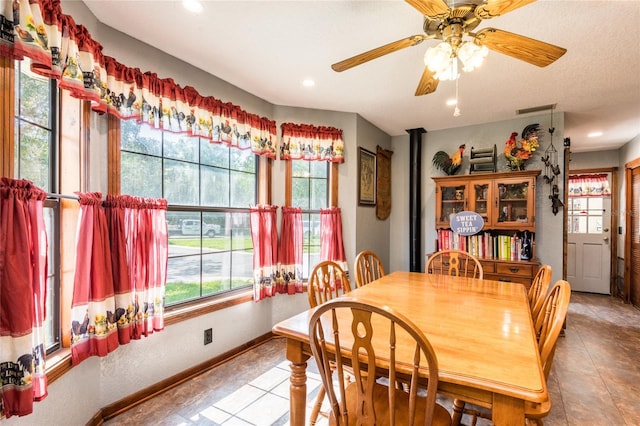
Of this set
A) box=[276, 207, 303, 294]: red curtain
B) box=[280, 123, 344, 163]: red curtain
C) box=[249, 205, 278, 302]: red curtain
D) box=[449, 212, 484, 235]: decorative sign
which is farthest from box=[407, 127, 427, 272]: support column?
box=[249, 205, 278, 302]: red curtain

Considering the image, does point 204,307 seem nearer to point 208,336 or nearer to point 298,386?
point 208,336

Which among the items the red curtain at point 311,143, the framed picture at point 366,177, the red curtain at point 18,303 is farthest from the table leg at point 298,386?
the framed picture at point 366,177

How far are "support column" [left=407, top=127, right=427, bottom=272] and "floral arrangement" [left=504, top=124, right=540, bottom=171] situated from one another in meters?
1.03

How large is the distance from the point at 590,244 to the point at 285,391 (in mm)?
5565

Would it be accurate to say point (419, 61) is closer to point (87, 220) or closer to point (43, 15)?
point (43, 15)

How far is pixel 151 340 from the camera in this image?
2.11 metres

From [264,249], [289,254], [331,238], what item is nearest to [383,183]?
[331,238]

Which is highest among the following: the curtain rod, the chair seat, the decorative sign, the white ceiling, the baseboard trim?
the white ceiling

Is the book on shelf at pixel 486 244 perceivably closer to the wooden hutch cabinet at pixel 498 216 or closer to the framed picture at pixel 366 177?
the wooden hutch cabinet at pixel 498 216

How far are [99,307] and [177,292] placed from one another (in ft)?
2.37

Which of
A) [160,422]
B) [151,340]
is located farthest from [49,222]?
[160,422]

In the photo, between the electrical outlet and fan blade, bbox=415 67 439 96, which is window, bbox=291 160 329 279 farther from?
fan blade, bbox=415 67 439 96

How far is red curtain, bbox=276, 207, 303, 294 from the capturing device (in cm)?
314

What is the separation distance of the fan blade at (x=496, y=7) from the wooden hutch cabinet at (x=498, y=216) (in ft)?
8.49
